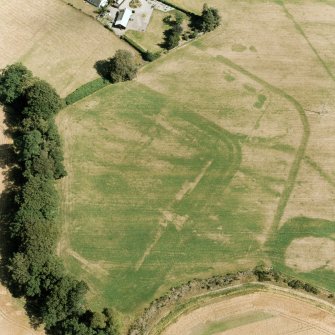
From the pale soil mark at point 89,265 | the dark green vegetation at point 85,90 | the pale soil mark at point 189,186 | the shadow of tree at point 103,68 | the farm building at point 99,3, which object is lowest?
the pale soil mark at point 89,265

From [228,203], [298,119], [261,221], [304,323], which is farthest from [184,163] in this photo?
[304,323]

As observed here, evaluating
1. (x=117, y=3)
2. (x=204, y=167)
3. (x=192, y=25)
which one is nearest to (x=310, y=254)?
(x=204, y=167)

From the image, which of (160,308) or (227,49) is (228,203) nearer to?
(160,308)

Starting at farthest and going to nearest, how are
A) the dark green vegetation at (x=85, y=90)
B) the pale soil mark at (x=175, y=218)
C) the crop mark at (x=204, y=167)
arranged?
the dark green vegetation at (x=85, y=90) < the crop mark at (x=204, y=167) < the pale soil mark at (x=175, y=218)

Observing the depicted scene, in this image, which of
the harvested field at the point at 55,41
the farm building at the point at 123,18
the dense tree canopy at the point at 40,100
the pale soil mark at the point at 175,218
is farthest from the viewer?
the farm building at the point at 123,18

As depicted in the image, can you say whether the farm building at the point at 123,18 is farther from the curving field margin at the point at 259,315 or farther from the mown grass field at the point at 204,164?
the curving field margin at the point at 259,315

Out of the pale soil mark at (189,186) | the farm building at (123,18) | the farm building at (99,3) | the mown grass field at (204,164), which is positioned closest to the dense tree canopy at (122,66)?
the mown grass field at (204,164)
